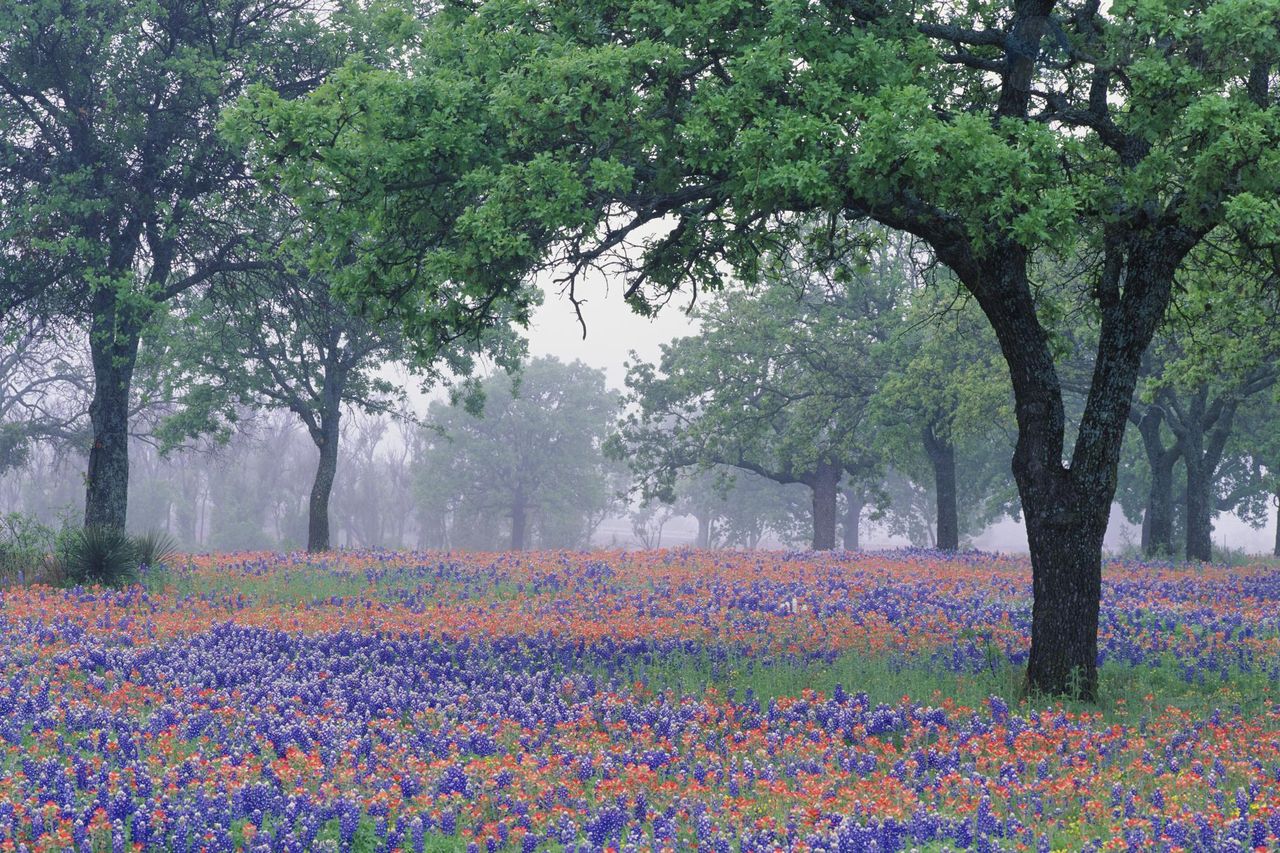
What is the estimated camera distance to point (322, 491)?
30766mm

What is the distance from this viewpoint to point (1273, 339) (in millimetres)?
19922

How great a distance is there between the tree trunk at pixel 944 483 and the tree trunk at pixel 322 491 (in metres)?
17.2

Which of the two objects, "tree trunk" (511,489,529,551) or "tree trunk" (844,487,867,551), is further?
"tree trunk" (511,489,529,551)

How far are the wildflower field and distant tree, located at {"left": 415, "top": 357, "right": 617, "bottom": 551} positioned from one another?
5312 centimetres

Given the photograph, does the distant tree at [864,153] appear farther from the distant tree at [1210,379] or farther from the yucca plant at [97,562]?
the yucca plant at [97,562]

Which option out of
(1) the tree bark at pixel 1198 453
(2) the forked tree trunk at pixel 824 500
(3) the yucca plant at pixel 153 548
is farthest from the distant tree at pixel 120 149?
(1) the tree bark at pixel 1198 453

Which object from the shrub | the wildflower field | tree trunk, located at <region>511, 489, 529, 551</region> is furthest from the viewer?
tree trunk, located at <region>511, 489, 529, 551</region>

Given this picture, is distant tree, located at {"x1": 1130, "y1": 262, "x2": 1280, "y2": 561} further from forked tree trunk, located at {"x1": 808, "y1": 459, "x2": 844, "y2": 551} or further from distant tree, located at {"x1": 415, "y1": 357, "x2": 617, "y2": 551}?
distant tree, located at {"x1": 415, "y1": 357, "x2": 617, "y2": 551}

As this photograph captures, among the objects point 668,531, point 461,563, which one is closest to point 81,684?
point 461,563

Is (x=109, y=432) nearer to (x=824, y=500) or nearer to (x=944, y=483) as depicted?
(x=944, y=483)

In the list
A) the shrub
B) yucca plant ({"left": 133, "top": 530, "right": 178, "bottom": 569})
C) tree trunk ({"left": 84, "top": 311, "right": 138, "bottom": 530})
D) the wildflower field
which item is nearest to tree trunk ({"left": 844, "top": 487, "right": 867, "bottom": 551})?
yucca plant ({"left": 133, "top": 530, "right": 178, "bottom": 569})

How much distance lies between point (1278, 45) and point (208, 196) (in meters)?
20.2

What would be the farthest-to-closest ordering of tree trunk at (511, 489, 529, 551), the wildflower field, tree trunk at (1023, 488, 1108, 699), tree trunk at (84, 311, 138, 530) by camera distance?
tree trunk at (511, 489, 529, 551), tree trunk at (84, 311, 138, 530), tree trunk at (1023, 488, 1108, 699), the wildflower field

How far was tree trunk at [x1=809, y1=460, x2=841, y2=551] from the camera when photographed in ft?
129
